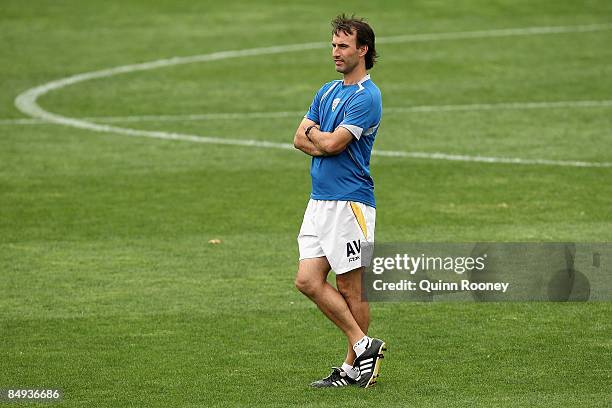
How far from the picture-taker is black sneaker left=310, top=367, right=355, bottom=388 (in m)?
8.51

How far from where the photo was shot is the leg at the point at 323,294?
27.7 feet

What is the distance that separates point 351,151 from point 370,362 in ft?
4.39

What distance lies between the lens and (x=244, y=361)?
9141mm

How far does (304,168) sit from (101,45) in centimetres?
1028

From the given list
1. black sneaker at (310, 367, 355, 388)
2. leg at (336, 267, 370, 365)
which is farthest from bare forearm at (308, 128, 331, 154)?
black sneaker at (310, 367, 355, 388)

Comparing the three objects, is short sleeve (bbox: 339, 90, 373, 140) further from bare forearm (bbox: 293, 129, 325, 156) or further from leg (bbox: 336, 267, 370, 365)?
leg (bbox: 336, 267, 370, 365)

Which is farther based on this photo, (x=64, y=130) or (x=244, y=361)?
(x=64, y=130)

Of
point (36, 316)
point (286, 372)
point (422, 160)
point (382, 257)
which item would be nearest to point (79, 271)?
point (36, 316)

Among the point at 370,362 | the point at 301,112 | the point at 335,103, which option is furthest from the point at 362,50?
the point at 301,112

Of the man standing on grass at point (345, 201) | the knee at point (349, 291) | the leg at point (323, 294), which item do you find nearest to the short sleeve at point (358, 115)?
the man standing on grass at point (345, 201)

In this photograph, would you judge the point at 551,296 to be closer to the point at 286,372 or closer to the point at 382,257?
the point at 382,257

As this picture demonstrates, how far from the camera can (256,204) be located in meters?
14.4

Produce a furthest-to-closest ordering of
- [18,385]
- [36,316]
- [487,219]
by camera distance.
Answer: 1. [487,219]
2. [36,316]
3. [18,385]

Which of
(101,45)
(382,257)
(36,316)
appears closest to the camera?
(36,316)
